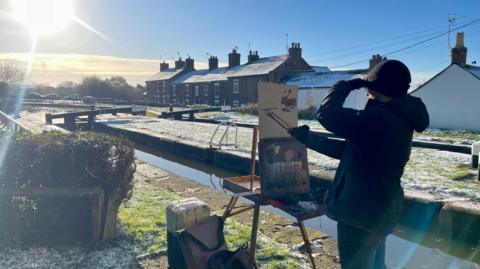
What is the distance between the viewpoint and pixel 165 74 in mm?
59125

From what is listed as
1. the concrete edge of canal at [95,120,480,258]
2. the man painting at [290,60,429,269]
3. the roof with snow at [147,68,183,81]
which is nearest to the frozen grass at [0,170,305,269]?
the concrete edge of canal at [95,120,480,258]

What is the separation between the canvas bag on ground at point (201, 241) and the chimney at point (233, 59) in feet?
147

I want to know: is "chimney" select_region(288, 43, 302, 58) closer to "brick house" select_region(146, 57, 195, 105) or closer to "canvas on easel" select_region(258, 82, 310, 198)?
"brick house" select_region(146, 57, 195, 105)

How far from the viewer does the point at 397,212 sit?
101 inches

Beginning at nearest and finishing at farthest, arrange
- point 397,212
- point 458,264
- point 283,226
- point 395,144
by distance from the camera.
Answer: point 395,144 → point 397,212 → point 458,264 → point 283,226

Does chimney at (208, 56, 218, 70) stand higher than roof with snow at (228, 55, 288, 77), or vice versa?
chimney at (208, 56, 218, 70)

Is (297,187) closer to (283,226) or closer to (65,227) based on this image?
(283,226)

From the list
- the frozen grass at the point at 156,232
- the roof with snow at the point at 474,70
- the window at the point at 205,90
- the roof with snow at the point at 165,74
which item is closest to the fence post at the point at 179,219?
the frozen grass at the point at 156,232

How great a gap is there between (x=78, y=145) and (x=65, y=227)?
978 mm

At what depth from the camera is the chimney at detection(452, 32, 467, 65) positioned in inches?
920

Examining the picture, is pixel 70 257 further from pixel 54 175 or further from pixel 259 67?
pixel 259 67

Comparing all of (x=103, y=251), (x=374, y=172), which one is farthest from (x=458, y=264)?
(x=103, y=251)

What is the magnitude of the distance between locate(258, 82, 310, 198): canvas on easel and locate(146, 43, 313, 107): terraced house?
2881 cm

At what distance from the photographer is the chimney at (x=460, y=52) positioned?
23.4m
